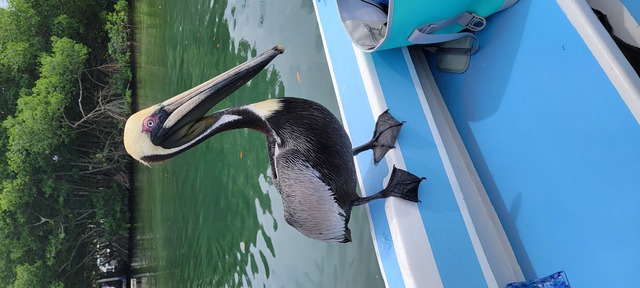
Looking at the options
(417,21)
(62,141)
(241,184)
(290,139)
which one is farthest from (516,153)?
(62,141)

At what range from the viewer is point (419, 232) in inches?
48.0

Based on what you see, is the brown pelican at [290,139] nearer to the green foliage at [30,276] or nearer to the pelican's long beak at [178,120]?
the pelican's long beak at [178,120]

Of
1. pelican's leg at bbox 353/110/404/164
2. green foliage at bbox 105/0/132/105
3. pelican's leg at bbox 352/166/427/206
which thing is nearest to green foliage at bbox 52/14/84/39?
green foliage at bbox 105/0/132/105

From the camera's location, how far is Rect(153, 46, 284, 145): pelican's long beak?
1.26 meters

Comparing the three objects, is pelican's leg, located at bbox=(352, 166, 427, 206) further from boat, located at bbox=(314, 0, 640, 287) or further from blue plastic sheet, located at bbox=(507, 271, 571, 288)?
blue plastic sheet, located at bbox=(507, 271, 571, 288)

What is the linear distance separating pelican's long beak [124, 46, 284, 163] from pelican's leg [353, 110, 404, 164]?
376mm

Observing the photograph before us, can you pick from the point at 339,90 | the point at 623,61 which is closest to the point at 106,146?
the point at 339,90

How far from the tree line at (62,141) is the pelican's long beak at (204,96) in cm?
524

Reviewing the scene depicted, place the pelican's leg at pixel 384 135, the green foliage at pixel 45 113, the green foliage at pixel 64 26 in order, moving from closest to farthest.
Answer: the pelican's leg at pixel 384 135 → the green foliage at pixel 45 113 → the green foliage at pixel 64 26

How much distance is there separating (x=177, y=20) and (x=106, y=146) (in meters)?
2.51

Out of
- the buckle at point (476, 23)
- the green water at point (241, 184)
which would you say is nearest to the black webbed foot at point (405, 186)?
the buckle at point (476, 23)

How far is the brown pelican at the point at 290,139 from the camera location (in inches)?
49.6

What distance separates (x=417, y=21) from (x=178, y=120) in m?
0.72

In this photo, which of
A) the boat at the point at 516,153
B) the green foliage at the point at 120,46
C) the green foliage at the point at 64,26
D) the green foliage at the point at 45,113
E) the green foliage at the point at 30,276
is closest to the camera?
the boat at the point at 516,153
